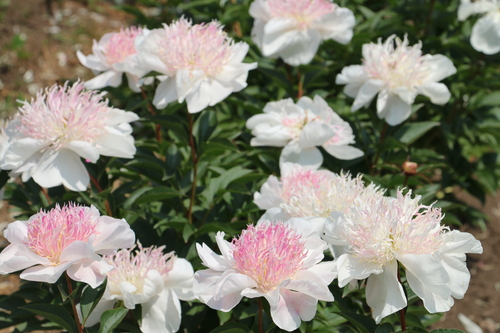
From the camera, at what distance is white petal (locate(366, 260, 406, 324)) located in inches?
45.2

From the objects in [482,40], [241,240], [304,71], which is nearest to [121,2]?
[304,71]

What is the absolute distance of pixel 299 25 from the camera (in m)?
2.05

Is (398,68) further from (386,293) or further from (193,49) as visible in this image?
(386,293)

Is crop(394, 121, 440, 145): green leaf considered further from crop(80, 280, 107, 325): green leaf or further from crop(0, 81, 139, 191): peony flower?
crop(80, 280, 107, 325): green leaf

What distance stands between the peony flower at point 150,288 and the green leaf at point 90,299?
0.08 meters

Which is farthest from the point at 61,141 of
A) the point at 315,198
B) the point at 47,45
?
the point at 47,45

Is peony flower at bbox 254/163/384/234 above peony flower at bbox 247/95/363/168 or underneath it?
above

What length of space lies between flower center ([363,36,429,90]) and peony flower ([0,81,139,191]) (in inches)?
32.6

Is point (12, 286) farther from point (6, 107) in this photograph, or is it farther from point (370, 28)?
point (370, 28)

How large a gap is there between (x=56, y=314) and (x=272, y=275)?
0.48 m

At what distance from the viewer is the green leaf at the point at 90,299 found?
121 cm

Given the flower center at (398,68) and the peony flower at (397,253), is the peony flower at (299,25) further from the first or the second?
the peony flower at (397,253)

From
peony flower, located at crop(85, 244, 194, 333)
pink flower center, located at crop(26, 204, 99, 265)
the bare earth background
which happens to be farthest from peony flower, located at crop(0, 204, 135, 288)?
the bare earth background

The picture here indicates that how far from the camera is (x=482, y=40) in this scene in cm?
228
